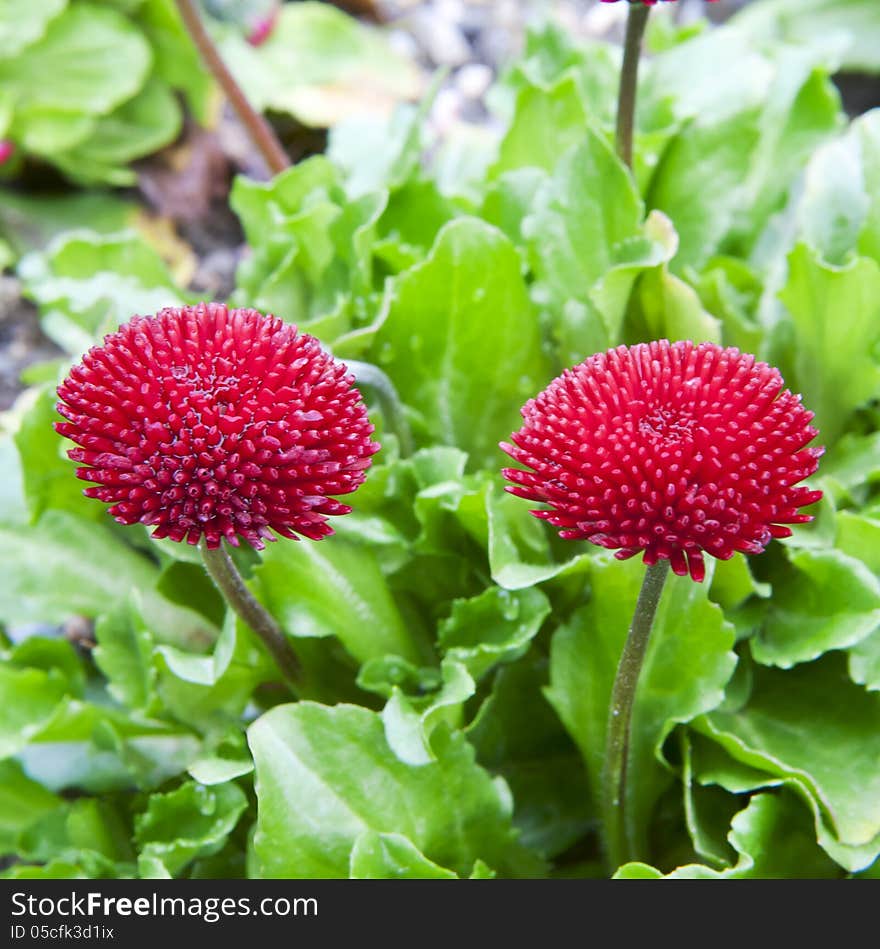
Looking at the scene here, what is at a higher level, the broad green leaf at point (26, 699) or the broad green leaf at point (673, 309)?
the broad green leaf at point (673, 309)

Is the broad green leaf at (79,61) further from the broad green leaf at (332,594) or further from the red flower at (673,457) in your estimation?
the red flower at (673,457)

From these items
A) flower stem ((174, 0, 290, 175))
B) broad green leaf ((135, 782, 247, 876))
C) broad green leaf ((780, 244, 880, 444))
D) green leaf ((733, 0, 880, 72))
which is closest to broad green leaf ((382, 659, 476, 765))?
broad green leaf ((135, 782, 247, 876))

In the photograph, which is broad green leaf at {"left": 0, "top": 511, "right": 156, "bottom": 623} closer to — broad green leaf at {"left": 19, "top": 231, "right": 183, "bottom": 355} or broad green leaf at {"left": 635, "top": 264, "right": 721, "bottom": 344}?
broad green leaf at {"left": 19, "top": 231, "right": 183, "bottom": 355}

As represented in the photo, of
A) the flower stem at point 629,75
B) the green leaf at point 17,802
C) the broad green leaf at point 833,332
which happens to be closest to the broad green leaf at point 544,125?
the flower stem at point 629,75

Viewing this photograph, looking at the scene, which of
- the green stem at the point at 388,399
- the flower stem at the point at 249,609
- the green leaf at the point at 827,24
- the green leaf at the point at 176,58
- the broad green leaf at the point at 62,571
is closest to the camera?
the flower stem at the point at 249,609

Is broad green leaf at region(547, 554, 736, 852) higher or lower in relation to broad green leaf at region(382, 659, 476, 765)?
lower

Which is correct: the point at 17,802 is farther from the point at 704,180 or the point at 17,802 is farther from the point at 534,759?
the point at 704,180

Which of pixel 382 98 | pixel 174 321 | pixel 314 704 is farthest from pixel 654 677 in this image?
pixel 382 98
